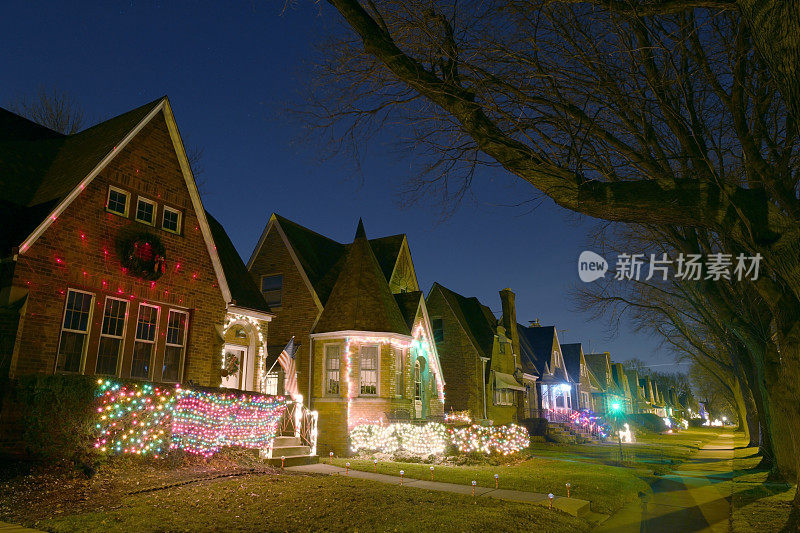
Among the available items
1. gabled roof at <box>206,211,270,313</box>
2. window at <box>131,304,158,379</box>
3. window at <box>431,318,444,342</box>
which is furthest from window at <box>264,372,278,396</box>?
window at <box>431,318,444,342</box>

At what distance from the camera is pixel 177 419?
37.6ft

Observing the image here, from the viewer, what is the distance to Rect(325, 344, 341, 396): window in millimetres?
19797

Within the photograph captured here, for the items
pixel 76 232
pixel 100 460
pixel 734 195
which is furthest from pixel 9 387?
pixel 734 195

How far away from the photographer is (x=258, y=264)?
2347 cm

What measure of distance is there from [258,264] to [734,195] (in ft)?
65.4

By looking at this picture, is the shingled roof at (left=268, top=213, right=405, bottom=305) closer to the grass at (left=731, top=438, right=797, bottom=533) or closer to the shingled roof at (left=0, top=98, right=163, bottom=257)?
the shingled roof at (left=0, top=98, right=163, bottom=257)

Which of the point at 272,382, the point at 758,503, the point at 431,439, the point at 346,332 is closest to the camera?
the point at 758,503

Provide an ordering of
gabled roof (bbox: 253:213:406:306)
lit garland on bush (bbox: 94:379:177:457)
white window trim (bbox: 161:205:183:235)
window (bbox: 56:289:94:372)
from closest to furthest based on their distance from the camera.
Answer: lit garland on bush (bbox: 94:379:177:457), window (bbox: 56:289:94:372), white window trim (bbox: 161:205:183:235), gabled roof (bbox: 253:213:406:306)

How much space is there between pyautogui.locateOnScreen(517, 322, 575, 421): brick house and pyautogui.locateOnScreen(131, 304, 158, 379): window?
88.0 feet

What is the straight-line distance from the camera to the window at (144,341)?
523 inches

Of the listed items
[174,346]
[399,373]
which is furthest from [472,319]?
[174,346]

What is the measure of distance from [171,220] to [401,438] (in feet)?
33.9

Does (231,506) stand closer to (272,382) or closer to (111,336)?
(111,336)

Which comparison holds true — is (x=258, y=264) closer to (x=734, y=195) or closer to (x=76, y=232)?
(x=76, y=232)
